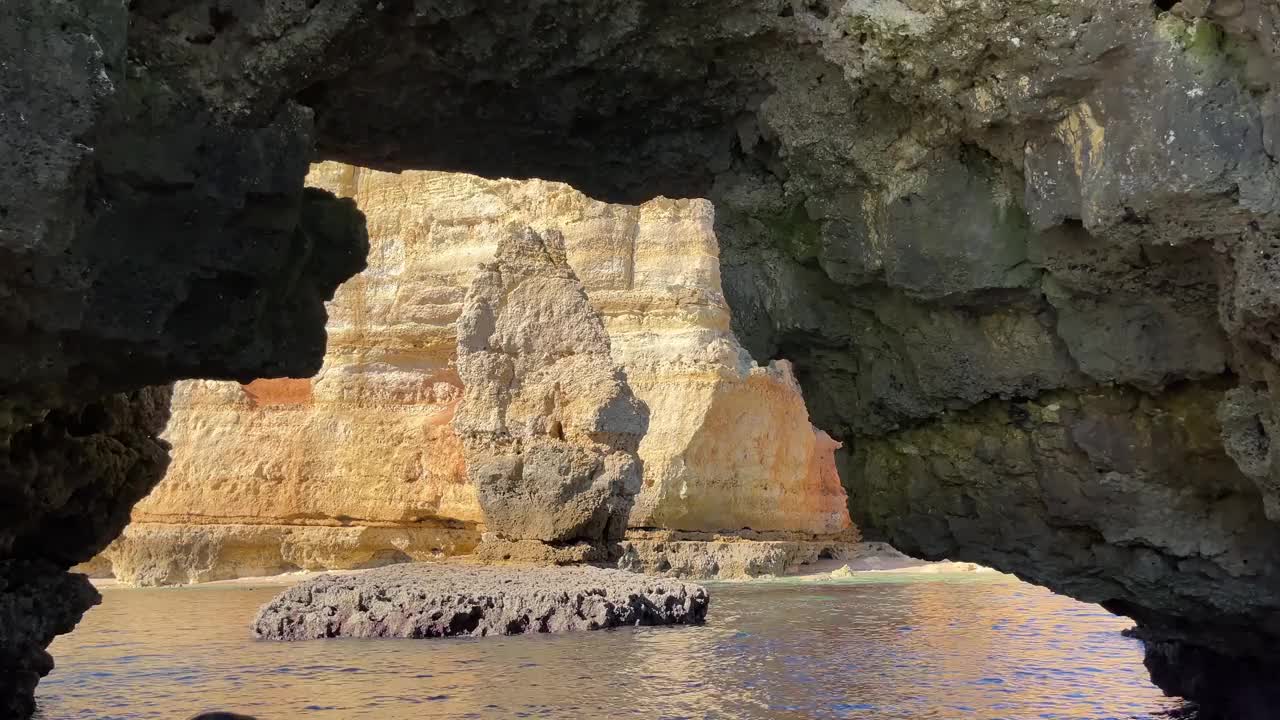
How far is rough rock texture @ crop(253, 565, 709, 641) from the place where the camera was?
11695mm

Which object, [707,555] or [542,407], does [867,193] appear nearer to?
[542,407]

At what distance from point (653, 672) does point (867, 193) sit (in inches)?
187

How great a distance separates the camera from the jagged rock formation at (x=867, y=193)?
409 centimetres

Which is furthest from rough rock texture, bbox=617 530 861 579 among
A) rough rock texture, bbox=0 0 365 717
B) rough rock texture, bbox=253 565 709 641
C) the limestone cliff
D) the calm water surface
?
rough rock texture, bbox=0 0 365 717

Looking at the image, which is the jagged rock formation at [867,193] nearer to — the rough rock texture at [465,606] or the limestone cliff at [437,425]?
the rough rock texture at [465,606]

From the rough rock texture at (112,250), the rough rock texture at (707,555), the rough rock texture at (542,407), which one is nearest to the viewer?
the rough rock texture at (112,250)

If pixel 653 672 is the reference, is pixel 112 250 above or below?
above

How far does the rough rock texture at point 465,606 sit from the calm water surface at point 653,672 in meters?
0.42

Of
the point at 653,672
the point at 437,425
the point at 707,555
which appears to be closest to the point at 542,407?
the point at 653,672

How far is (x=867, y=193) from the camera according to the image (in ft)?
17.6

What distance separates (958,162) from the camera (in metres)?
5.06

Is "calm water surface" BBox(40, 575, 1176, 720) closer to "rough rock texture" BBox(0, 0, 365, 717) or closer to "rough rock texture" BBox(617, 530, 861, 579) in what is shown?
"rough rock texture" BBox(0, 0, 365, 717)

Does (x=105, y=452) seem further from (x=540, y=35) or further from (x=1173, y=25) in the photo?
(x=1173, y=25)

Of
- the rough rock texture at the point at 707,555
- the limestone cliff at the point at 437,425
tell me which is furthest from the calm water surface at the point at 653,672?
the limestone cliff at the point at 437,425
